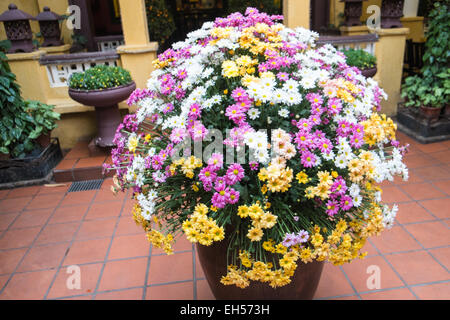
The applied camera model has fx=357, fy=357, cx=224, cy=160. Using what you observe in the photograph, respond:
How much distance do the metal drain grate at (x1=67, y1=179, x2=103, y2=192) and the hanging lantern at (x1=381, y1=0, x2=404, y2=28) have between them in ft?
14.1

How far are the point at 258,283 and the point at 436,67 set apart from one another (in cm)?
416

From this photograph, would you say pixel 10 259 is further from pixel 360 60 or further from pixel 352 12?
pixel 352 12

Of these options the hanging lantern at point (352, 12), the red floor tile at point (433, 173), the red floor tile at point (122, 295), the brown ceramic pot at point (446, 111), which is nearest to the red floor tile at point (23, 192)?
the red floor tile at point (122, 295)

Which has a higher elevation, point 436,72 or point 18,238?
point 436,72

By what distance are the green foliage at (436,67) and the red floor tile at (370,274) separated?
2804 millimetres

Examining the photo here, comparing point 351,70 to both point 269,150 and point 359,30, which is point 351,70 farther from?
point 359,30

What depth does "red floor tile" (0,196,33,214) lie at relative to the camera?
3.66m

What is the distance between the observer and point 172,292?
2445 millimetres

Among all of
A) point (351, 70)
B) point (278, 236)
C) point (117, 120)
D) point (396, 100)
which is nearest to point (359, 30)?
point (396, 100)

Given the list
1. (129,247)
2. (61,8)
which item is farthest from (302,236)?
(61,8)

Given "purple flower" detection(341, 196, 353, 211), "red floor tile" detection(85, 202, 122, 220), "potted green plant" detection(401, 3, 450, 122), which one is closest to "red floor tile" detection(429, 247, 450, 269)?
"purple flower" detection(341, 196, 353, 211)

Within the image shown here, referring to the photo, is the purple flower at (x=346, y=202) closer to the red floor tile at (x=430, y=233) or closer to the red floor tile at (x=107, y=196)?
the red floor tile at (x=430, y=233)

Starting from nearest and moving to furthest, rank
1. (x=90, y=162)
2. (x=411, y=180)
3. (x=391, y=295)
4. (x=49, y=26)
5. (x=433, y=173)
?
(x=391, y=295)
(x=411, y=180)
(x=433, y=173)
(x=90, y=162)
(x=49, y=26)
